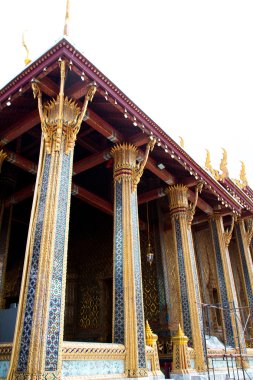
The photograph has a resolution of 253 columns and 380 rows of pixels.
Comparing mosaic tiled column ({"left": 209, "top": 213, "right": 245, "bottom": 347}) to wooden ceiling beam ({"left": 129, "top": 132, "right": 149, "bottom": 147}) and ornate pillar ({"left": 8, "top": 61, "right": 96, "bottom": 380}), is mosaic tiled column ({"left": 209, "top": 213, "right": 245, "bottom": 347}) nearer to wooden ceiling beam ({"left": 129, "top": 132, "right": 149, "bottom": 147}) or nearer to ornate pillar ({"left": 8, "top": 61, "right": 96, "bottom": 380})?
wooden ceiling beam ({"left": 129, "top": 132, "right": 149, "bottom": 147})

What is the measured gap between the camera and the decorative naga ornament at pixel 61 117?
5508 millimetres

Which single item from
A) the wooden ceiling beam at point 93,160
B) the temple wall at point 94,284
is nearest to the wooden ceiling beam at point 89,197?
the wooden ceiling beam at point 93,160

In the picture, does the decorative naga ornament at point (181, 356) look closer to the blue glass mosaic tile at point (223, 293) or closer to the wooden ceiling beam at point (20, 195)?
the blue glass mosaic tile at point (223, 293)

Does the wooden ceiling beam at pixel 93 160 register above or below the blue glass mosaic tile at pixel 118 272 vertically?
above

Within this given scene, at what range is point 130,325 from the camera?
18.6ft

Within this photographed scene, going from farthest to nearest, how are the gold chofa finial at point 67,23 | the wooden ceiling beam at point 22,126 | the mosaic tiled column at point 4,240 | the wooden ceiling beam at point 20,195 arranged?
the wooden ceiling beam at point 20,195 < the mosaic tiled column at point 4,240 < the wooden ceiling beam at point 22,126 < the gold chofa finial at point 67,23

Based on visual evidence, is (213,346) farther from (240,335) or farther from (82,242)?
(82,242)

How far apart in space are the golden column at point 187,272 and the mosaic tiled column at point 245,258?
357 cm

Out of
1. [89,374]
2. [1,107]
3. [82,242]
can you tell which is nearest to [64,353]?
[89,374]

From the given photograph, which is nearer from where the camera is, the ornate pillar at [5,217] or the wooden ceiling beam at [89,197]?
the ornate pillar at [5,217]

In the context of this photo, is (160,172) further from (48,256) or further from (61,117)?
(48,256)

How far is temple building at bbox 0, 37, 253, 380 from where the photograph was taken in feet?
15.1

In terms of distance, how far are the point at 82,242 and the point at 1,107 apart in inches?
257

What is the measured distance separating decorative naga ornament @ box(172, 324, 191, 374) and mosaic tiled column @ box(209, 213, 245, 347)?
2.32 metres
